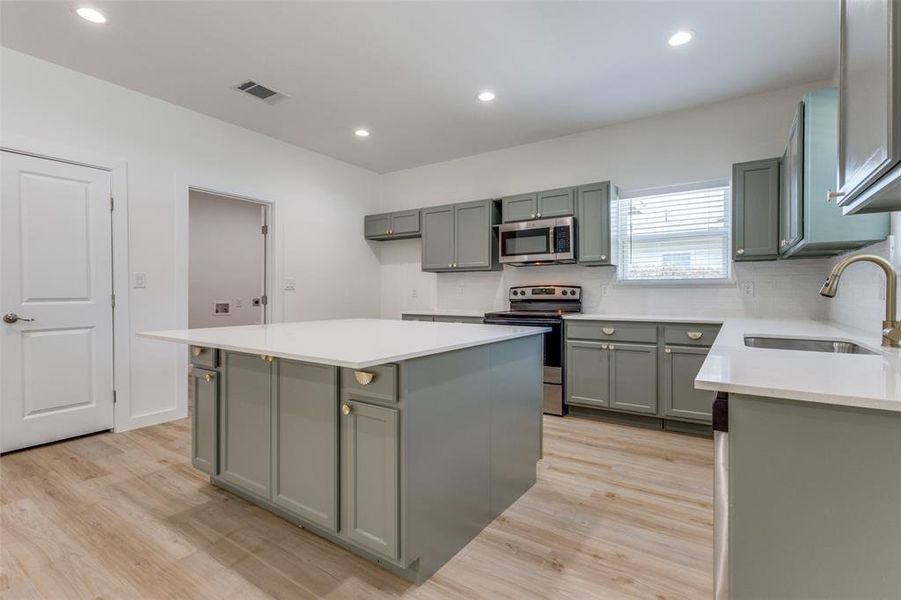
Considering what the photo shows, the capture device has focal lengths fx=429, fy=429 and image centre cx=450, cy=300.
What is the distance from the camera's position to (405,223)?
5.36 m

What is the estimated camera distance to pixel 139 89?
11.4 feet

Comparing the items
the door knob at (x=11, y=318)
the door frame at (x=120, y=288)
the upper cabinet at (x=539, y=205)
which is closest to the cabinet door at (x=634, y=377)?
the upper cabinet at (x=539, y=205)

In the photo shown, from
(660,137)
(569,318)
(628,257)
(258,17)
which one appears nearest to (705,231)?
(628,257)

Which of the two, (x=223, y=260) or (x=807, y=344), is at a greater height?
(x=223, y=260)

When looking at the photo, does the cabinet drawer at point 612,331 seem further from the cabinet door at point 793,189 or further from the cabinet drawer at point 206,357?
the cabinet drawer at point 206,357

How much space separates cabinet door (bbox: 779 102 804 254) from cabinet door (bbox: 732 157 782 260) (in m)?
0.07

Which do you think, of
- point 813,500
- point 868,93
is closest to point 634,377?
point 813,500

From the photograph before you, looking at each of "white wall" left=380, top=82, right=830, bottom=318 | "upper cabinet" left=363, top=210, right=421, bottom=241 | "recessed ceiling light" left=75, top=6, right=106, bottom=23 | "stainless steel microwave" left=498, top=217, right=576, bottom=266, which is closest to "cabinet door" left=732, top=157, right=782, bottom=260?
"white wall" left=380, top=82, right=830, bottom=318

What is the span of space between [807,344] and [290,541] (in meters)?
2.67

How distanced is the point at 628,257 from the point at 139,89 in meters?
4.52

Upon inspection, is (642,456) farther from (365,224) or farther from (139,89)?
(139,89)

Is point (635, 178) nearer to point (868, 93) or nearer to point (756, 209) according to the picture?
point (756, 209)

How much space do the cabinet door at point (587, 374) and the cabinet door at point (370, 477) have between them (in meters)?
2.56

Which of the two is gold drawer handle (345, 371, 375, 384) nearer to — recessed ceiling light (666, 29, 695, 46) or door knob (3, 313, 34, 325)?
recessed ceiling light (666, 29, 695, 46)
